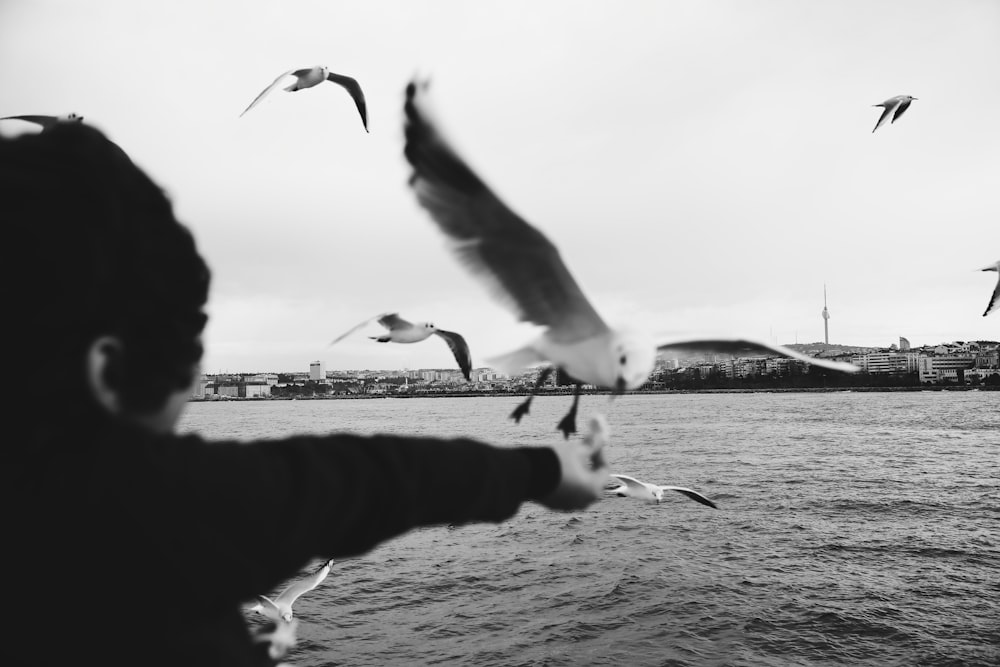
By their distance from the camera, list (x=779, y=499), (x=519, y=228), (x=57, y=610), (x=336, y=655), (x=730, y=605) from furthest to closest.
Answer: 1. (x=779, y=499)
2. (x=730, y=605)
3. (x=336, y=655)
4. (x=519, y=228)
5. (x=57, y=610)

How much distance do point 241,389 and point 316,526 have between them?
604 ft

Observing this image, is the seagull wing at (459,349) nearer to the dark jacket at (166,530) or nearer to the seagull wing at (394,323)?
the seagull wing at (394,323)

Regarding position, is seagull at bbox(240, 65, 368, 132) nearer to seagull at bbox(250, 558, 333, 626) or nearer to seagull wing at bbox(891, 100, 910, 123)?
seagull at bbox(250, 558, 333, 626)

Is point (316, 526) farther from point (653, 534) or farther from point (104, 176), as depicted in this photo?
point (653, 534)

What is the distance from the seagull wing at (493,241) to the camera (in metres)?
1.99

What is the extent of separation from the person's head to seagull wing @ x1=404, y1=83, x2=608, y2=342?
2.76ft

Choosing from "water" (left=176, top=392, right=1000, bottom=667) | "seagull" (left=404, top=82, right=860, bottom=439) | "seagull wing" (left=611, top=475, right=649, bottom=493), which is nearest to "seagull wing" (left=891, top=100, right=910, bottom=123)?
"water" (left=176, top=392, right=1000, bottom=667)

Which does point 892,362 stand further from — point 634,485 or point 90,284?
point 90,284

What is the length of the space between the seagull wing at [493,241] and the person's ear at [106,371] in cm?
101

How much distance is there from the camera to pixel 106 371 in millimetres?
1166

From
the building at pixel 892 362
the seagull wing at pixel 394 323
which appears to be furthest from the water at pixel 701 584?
the building at pixel 892 362

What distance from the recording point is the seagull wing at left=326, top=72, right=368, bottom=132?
873 cm

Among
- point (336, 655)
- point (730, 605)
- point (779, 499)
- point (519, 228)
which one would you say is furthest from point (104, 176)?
point (779, 499)

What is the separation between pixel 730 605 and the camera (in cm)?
1313
